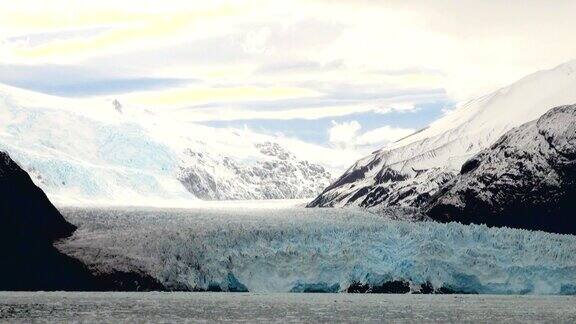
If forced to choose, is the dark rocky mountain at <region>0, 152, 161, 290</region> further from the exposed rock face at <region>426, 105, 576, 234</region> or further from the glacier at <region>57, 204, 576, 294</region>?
the exposed rock face at <region>426, 105, 576, 234</region>

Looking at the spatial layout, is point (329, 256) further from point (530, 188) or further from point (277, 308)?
point (530, 188)

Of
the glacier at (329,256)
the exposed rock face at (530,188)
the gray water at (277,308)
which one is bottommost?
the gray water at (277,308)

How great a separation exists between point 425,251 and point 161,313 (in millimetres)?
36582

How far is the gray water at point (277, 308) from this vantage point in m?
80.6

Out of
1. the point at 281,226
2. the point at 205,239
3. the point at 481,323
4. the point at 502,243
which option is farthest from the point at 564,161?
the point at 481,323

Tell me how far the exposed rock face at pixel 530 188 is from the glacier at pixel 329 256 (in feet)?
95.4

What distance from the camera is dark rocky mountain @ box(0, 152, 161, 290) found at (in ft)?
358

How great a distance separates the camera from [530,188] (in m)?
146

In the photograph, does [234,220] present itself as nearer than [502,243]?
No

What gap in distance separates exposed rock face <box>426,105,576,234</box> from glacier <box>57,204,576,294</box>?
29063mm

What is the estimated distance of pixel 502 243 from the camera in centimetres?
11269

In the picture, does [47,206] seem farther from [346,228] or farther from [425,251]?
[425,251]

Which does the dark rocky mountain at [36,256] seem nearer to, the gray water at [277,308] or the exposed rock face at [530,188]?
the gray water at [277,308]

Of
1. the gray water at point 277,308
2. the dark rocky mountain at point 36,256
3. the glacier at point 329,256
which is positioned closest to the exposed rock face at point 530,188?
the gray water at point 277,308
